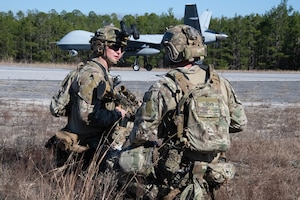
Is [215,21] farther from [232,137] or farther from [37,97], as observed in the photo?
[232,137]

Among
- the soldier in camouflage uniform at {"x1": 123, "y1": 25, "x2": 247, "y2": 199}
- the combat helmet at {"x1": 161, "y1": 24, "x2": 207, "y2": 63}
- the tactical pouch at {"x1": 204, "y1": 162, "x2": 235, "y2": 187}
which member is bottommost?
the tactical pouch at {"x1": 204, "y1": 162, "x2": 235, "y2": 187}

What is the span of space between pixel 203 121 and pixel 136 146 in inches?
23.8

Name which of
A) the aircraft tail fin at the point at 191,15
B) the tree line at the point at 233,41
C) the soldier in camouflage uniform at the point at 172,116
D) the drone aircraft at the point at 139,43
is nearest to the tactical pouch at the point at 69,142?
the soldier in camouflage uniform at the point at 172,116

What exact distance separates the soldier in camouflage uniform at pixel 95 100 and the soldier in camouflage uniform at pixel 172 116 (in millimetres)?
736

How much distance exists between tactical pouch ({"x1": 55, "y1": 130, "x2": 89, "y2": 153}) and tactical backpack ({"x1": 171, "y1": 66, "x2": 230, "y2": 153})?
53.1 inches

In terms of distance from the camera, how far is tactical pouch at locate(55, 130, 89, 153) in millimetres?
4371

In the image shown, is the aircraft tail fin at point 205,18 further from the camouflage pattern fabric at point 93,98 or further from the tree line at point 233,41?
the camouflage pattern fabric at point 93,98

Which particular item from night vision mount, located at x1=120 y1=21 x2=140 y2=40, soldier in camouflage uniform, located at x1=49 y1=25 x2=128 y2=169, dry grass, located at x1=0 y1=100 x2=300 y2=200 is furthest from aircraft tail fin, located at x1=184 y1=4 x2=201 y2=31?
soldier in camouflage uniform, located at x1=49 y1=25 x2=128 y2=169

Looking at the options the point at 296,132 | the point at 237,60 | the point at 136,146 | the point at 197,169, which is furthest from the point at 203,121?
the point at 237,60

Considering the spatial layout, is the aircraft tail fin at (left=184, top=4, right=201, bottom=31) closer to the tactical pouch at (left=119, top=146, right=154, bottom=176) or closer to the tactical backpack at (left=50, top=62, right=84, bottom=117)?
the tactical backpack at (left=50, top=62, right=84, bottom=117)

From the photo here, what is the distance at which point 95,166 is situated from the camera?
4.09 m

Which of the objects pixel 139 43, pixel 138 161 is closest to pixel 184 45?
pixel 138 161

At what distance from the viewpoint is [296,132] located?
8922mm

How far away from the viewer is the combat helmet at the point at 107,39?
4.43 metres
